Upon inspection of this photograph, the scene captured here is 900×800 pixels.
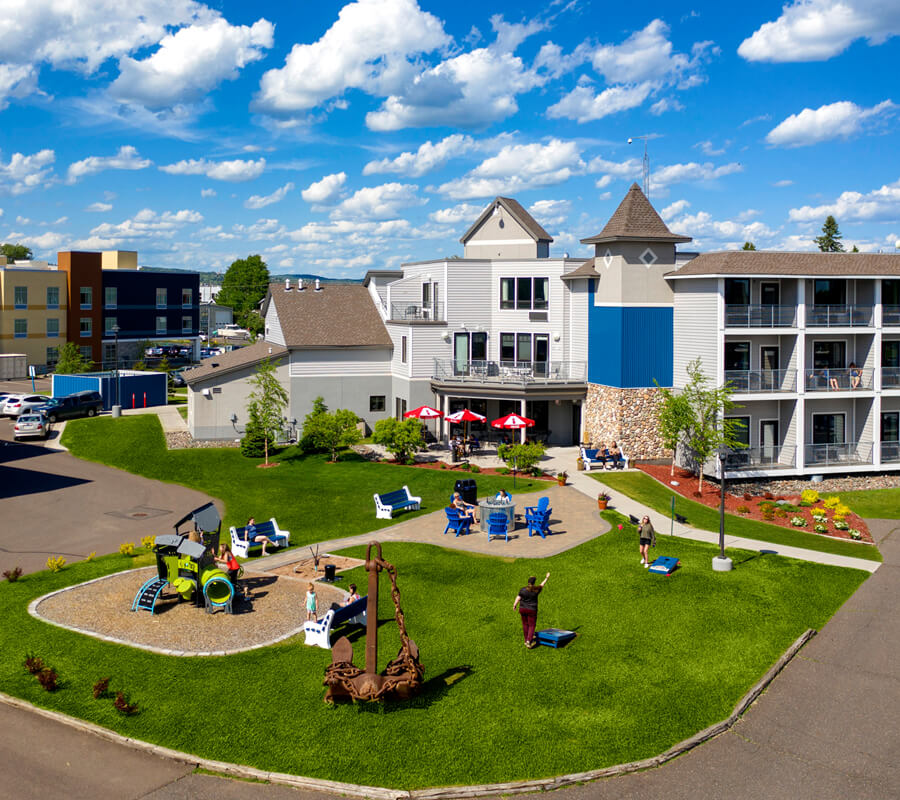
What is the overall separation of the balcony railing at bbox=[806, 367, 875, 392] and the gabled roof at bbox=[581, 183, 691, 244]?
8.98m

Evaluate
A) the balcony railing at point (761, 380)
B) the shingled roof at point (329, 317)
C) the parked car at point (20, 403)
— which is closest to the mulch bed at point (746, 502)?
the balcony railing at point (761, 380)

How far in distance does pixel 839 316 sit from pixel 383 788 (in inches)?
1369

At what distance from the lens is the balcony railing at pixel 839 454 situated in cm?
3950

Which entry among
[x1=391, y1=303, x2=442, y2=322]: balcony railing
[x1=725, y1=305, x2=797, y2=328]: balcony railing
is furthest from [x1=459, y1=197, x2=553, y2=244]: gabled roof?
[x1=725, y1=305, x2=797, y2=328]: balcony railing

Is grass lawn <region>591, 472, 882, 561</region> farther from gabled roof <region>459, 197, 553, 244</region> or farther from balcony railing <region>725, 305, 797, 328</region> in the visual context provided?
gabled roof <region>459, 197, 553, 244</region>

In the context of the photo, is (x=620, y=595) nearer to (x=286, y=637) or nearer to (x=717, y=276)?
(x=286, y=637)

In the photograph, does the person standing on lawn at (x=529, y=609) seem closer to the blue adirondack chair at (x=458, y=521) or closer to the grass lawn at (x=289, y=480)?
the blue adirondack chair at (x=458, y=521)

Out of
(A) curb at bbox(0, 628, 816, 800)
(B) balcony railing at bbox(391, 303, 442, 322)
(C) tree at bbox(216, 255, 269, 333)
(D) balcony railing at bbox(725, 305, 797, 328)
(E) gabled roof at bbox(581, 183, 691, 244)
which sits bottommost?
(A) curb at bbox(0, 628, 816, 800)

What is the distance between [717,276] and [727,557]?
1576 centimetres

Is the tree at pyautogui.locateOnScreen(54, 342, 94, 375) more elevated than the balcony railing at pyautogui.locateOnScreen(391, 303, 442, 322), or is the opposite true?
the balcony railing at pyautogui.locateOnScreen(391, 303, 442, 322)

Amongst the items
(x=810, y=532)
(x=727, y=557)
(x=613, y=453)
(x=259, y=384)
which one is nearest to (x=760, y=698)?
(x=727, y=557)

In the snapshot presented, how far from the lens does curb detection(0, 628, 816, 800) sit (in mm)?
12789

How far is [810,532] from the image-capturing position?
30.9 meters

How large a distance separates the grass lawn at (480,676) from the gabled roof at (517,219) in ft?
91.6
